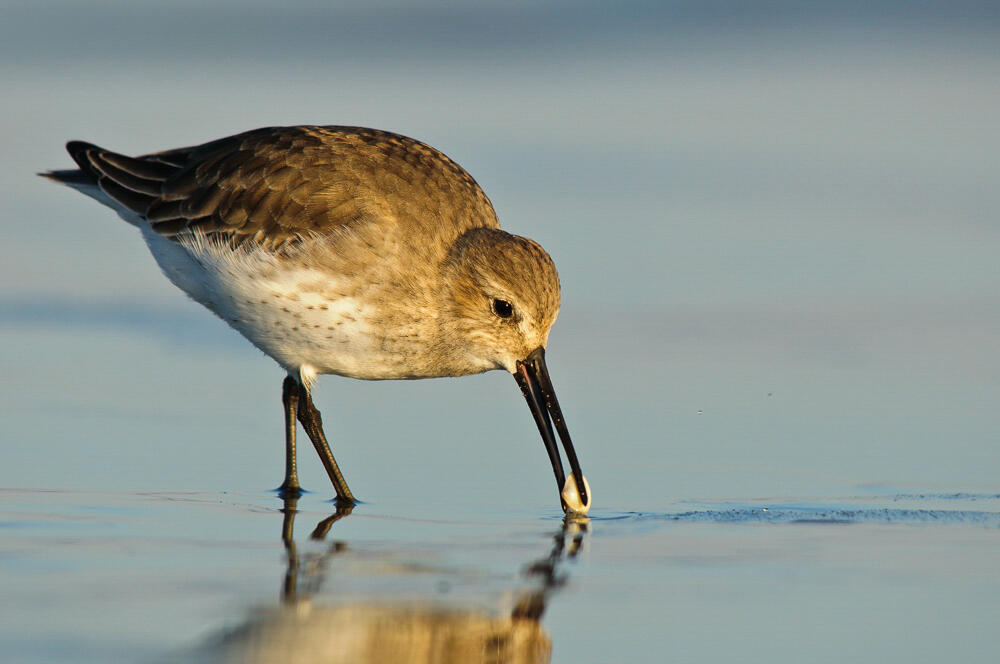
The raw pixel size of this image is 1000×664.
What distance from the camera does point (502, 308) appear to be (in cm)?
703

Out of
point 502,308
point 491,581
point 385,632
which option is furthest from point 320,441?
point 385,632

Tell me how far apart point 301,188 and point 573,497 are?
212 cm

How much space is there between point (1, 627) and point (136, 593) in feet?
1.65

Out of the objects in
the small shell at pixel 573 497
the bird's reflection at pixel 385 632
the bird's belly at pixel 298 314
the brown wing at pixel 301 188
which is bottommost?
the bird's reflection at pixel 385 632

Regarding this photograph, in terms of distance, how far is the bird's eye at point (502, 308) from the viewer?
7000mm

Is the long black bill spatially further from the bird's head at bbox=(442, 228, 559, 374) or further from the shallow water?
the shallow water

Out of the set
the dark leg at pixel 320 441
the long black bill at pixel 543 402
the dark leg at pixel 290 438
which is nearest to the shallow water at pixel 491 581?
the dark leg at pixel 320 441

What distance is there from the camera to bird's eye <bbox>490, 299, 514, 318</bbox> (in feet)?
23.0

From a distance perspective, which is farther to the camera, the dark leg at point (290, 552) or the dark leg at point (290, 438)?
the dark leg at point (290, 438)

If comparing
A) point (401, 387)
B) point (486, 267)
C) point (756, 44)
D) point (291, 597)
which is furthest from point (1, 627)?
point (756, 44)

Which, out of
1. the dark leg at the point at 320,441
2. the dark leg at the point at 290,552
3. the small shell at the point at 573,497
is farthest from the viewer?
the dark leg at the point at 320,441

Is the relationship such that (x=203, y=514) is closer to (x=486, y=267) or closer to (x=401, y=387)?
(x=486, y=267)

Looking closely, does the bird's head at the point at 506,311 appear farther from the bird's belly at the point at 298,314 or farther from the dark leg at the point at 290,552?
the dark leg at the point at 290,552

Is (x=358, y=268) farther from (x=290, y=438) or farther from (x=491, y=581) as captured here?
(x=491, y=581)
